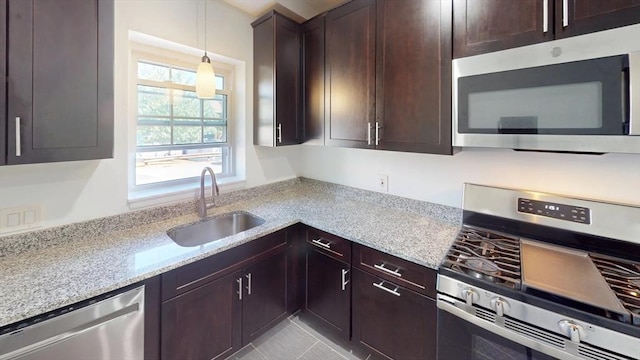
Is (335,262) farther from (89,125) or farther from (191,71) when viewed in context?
(191,71)

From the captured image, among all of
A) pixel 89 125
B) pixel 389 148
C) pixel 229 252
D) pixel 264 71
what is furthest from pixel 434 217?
pixel 89 125

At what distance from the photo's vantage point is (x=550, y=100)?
1.17 meters

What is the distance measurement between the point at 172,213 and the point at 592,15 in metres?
2.42

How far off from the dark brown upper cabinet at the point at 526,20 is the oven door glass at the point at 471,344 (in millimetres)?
1255

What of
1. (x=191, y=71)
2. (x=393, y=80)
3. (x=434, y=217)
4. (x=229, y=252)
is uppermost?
(x=191, y=71)

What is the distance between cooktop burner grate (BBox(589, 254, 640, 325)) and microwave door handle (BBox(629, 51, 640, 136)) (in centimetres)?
58

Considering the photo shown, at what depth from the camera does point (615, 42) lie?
103 centimetres

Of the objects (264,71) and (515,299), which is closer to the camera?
(515,299)

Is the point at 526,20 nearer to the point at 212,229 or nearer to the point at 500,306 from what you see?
the point at 500,306

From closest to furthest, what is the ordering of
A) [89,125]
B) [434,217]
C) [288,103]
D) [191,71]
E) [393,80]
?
1. [89,125]
2. [393,80]
3. [434,217]
4. [191,71]
5. [288,103]

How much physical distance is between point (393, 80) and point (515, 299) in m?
1.28

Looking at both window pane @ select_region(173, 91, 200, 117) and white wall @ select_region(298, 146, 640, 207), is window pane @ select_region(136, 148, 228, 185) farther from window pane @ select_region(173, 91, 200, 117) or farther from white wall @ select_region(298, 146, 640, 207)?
white wall @ select_region(298, 146, 640, 207)

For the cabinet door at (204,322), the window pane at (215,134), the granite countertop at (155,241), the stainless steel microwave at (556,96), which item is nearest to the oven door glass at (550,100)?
the stainless steel microwave at (556,96)

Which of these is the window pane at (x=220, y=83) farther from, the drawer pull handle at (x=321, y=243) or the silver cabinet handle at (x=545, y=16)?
the silver cabinet handle at (x=545, y=16)
